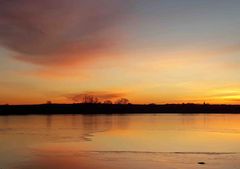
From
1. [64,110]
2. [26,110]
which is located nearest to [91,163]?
[26,110]

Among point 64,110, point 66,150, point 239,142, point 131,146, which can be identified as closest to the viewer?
point 66,150

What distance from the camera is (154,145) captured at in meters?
35.6

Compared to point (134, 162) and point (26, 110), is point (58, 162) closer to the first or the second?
point (134, 162)

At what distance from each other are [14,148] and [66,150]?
4.45 meters

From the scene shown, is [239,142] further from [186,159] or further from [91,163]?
[91,163]

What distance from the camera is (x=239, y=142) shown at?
1483 inches

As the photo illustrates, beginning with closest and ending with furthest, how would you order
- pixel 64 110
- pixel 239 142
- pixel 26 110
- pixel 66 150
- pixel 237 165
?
pixel 237 165, pixel 66 150, pixel 239 142, pixel 26 110, pixel 64 110

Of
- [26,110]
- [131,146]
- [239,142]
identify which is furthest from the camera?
[26,110]

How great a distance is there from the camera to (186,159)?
85.5ft

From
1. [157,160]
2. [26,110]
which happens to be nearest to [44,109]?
[26,110]

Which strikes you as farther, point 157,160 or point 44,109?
point 44,109

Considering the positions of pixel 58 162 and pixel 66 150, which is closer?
pixel 58 162

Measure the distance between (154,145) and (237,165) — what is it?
12.6 m

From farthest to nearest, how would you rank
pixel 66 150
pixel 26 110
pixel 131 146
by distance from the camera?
pixel 26 110 → pixel 131 146 → pixel 66 150
